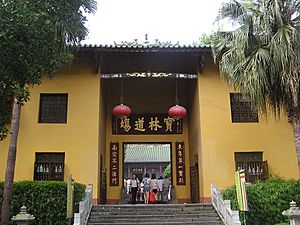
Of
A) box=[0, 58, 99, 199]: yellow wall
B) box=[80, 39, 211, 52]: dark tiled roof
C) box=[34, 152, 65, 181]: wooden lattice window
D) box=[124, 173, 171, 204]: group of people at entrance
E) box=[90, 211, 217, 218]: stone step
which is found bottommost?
box=[90, 211, 217, 218]: stone step

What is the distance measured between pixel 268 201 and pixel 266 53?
396 centimetres

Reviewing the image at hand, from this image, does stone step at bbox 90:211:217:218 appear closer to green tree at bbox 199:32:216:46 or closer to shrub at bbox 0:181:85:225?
shrub at bbox 0:181:85:225

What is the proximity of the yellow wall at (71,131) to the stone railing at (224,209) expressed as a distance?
12.5 ft

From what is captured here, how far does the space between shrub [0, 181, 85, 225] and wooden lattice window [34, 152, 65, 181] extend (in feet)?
6.83

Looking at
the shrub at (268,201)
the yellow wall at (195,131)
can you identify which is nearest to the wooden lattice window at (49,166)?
the yellow wall at (195,131)

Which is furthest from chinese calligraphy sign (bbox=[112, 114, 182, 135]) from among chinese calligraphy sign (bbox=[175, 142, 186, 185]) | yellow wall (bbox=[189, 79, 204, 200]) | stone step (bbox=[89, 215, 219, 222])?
stone step (bbox=[89, 215, 219, 222])

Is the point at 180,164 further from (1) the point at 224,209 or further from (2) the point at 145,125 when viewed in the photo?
(1) the point at 224,209

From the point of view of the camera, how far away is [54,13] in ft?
20.2

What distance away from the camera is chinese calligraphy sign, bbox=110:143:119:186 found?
14583 mm

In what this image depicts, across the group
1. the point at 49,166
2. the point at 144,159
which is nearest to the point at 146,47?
the point at 49,166

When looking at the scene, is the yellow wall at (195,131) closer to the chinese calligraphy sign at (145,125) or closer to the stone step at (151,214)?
the chinese calligraphy sign at (145,125)

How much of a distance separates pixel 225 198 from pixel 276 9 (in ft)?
17.4

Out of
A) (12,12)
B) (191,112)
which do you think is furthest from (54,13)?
(191,112)

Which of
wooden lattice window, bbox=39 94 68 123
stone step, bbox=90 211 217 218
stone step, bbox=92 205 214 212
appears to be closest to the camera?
stone step, bbox=90 211 217 218
